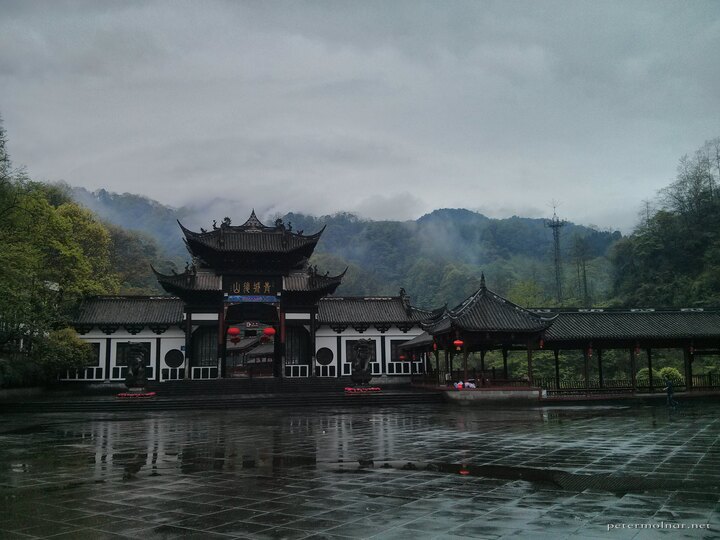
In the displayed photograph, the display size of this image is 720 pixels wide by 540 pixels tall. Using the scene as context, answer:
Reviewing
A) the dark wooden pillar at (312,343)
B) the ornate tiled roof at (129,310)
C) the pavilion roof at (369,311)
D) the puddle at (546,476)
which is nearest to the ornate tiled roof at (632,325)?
the pavilion roof at (369,311)

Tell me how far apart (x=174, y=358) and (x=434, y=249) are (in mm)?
99273

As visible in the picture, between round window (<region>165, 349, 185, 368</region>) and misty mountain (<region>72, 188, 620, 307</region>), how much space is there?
32275 mm

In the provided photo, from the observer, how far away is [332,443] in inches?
450

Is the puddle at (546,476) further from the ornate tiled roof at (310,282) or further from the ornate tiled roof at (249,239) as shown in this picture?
the ornate tiled roof at (249,239)

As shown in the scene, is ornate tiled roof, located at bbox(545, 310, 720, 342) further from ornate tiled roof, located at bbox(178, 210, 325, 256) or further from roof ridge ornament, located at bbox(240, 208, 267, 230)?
roof ridge ornament, located at bbox(240, 208, 267, 230)

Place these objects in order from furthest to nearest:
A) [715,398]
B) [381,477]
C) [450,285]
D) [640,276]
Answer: [450,285] < [640,276] < [715,398] < [381,477]

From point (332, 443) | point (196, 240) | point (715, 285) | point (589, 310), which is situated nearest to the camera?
point (332, 443)

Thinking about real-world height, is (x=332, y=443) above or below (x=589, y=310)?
below

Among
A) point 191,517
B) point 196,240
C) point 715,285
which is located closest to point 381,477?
point 191,517

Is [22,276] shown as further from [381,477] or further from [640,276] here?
[640,276]

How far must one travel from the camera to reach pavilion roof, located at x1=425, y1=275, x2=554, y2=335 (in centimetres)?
2424

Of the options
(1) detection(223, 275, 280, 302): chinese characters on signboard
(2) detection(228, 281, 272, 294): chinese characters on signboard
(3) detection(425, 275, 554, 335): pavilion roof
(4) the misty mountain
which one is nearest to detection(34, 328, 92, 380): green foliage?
(1) detection(223, 275, 280, 302): chinese characters on signboard

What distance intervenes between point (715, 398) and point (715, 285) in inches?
893

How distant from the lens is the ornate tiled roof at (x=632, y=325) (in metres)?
26.1
